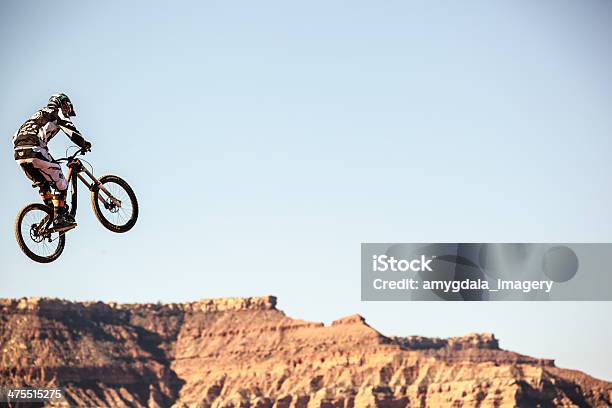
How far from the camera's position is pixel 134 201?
23.1 metres

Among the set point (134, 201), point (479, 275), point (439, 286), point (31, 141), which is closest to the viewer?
point (31, 141)

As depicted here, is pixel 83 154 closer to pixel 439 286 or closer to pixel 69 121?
pixel 69 121

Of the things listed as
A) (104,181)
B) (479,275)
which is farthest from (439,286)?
(104,181)

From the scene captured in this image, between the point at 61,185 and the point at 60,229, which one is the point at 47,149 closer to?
the point at 61,185

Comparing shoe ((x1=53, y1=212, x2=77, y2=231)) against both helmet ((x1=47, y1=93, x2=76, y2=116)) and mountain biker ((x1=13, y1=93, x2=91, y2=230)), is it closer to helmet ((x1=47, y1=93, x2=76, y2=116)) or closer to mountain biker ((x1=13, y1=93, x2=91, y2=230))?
mountain biker ((x1=13, y1=93, x2=91, y2=230))

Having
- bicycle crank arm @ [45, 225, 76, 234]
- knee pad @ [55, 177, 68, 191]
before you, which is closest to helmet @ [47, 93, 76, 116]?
knee pad @ [55, 177, 68, 191]

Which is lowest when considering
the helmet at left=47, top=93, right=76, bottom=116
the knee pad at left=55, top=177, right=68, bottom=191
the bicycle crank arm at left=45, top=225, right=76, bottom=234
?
the bicycle crank arm at left=45, top=225, right=76, bottom=234

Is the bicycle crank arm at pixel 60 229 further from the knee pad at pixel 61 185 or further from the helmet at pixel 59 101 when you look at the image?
the helmet at pixel 59 101

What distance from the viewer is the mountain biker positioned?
70.0 feet

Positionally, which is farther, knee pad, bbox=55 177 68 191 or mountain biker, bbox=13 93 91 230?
knee pad, bbox=55 177 68 191

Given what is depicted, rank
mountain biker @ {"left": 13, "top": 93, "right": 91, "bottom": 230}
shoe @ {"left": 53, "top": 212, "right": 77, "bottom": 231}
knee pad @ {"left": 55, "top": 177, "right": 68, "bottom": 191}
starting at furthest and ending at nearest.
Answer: knee pad @ {"left": 55, "top": 177, "right": 68, "bottom": 191}, shoe @ {"left": 53, "top": 212, "right": 77, "bottom": 231}, mountain biker @ {"left": 13, "top": 93, "right": 91, "bottom": 230}

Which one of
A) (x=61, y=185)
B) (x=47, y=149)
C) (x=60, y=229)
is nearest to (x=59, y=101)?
(x=47, y=149)

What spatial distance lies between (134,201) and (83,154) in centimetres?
133

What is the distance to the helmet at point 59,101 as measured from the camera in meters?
21.6
